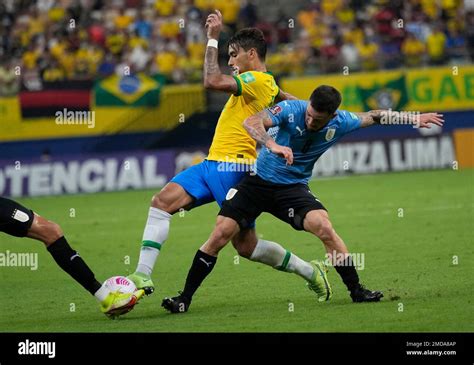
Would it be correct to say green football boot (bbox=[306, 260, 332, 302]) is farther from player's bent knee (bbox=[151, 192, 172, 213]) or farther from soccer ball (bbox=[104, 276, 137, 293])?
soccer ball (bbox=[104, 276, 137, 293])

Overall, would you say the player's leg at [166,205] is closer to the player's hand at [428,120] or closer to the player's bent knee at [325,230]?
the player's bent knee at [325,230]

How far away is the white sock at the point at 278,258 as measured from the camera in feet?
32.3

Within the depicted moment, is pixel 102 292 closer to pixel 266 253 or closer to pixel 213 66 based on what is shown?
pixel 266 253

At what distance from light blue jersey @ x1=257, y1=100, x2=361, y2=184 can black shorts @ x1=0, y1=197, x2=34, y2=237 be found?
210 centimetres

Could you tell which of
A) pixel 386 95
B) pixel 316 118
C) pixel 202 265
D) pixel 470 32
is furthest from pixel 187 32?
pixel 316 118

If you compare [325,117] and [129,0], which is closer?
[325,117]

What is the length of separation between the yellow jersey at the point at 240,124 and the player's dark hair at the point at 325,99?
863mm

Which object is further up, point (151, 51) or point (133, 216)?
point (151, 51)

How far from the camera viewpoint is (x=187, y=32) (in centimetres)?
2914

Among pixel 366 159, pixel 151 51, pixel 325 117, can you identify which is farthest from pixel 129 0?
pixel 325 117

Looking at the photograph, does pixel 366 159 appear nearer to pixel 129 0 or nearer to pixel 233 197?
pixel 129 0

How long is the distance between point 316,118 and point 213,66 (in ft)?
3.28
